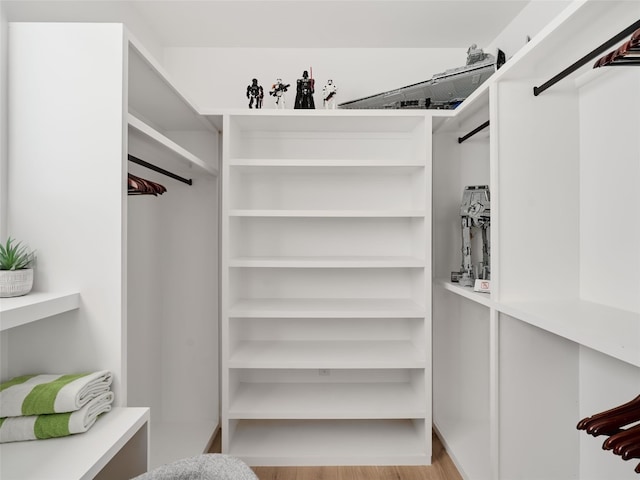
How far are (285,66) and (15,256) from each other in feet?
6.40

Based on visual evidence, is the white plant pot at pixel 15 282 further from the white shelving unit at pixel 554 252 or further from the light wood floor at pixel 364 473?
the white shelving unit at pixel 554 252

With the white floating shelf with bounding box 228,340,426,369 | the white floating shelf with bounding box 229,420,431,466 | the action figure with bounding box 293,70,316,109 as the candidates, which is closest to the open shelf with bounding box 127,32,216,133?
the action figure with bounding box 293,70,316,109

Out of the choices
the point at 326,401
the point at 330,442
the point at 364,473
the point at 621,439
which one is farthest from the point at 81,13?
the point at 364,473

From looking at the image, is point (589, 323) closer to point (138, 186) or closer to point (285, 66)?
point (138, 186)

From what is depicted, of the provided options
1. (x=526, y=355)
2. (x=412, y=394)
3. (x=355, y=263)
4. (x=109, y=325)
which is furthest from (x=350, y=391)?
(x=109, y=325)

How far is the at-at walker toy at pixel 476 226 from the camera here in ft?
6.42

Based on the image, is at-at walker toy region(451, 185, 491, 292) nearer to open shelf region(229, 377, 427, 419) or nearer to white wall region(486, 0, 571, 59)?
open shelf region(229, 377, 427, 419)

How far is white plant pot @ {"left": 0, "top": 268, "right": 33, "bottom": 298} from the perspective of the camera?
1.13 metres

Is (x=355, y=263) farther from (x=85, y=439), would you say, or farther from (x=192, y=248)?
(x=85, y=439)

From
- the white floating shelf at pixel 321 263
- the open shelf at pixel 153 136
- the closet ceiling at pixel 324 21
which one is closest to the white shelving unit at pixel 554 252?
the white floating shelf at pixel 321 263

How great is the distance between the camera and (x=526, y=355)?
5.38ft

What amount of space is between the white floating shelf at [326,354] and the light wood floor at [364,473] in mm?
556

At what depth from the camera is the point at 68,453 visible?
3.27 ft

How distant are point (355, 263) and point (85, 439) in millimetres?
1439
